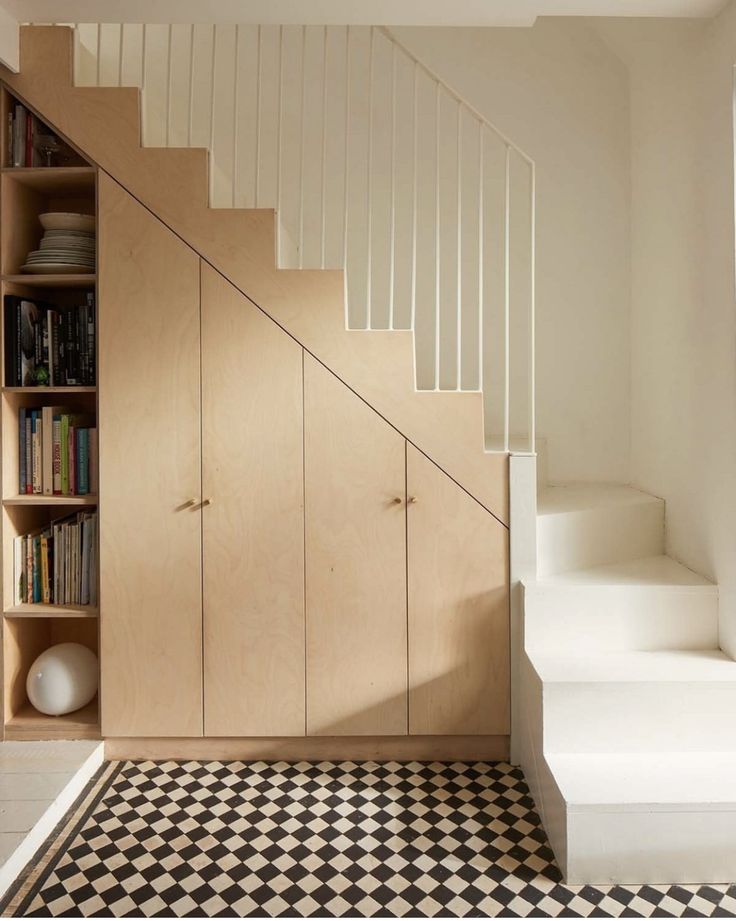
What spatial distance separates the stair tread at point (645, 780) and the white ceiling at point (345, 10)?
7.93ft

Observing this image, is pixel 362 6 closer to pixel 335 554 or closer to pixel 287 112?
pixel 287 112

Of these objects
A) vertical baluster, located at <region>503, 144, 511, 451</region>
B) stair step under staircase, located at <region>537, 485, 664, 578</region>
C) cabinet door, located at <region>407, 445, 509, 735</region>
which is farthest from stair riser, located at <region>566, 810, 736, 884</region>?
vertical baluster, located at <region>503, 144, 511, 451</region>

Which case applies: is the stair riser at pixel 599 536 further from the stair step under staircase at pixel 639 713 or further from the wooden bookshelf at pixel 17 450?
the wooden bookshelf at pixel 17 450

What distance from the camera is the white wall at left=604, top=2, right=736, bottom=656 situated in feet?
8.54

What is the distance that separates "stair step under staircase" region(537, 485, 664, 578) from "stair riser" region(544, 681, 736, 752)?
0.61 meters

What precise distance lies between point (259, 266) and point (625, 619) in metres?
1.84

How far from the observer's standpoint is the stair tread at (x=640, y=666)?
245cm

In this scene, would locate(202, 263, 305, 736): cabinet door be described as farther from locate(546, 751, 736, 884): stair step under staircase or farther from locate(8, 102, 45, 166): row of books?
locate(546, 751, 736, 884): stair step under staircase

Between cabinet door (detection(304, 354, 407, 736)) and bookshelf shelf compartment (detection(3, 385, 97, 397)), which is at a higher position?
bookshelf shelf compartment (detection(3, 385, 97, 397))

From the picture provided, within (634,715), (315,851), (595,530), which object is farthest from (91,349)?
(634,715)

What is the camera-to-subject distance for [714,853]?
7.00 ft

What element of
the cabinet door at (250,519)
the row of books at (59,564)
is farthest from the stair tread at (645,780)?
the row of books at (59,564)

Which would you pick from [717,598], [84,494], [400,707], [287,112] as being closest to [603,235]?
[287,112]

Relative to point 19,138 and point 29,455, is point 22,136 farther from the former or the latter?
point 29,455
